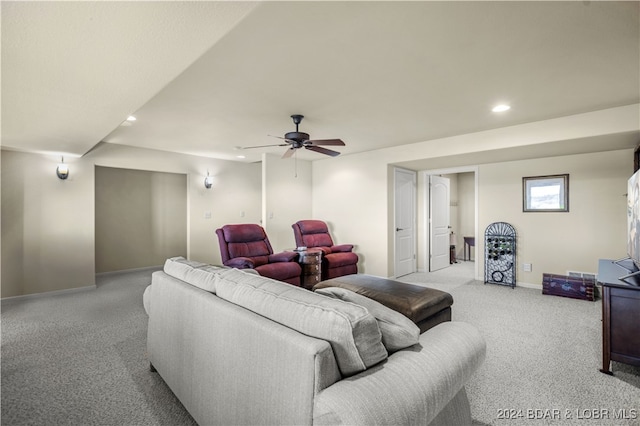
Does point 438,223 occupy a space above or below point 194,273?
above

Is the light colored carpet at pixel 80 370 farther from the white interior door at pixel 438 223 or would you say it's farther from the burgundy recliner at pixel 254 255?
the white interior door at pixel 438 223

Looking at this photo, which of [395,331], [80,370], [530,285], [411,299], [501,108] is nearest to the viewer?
[395,331]

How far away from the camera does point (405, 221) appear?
593 cm

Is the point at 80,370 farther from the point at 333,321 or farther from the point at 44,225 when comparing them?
the point at 44,225

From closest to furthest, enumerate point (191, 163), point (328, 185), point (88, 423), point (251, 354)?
point (251, 354), point (88, 423), point (191, 163), point (328, 185)

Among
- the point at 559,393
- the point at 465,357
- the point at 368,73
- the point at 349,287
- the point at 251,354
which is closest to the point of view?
the point at 251,354

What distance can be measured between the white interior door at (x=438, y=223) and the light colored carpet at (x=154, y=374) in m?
2.40

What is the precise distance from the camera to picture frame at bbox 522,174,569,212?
14.8 ft

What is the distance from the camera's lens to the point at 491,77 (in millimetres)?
2559

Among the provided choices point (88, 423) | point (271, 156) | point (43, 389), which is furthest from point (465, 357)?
point (271, 156)

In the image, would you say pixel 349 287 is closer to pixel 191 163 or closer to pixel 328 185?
pixel 328 185

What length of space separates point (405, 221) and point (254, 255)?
307 cm

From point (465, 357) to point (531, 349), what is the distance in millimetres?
1899

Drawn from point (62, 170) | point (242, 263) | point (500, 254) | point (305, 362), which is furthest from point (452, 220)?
point (62, 170)
